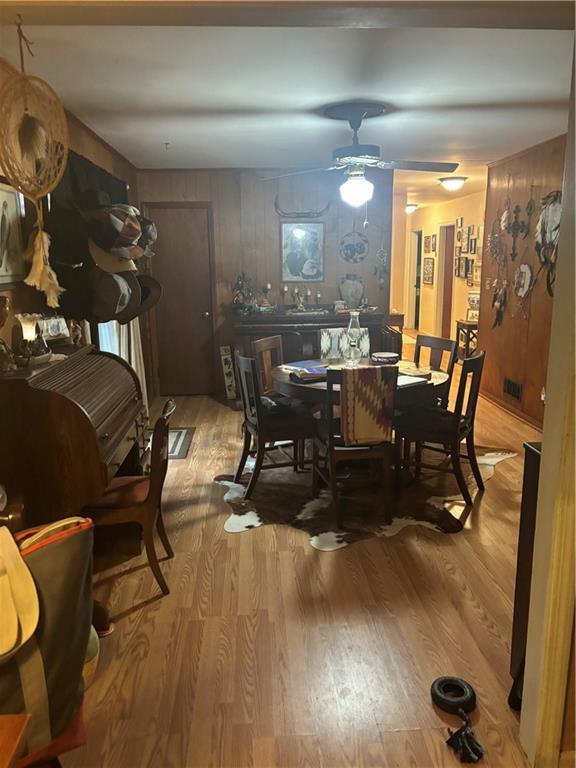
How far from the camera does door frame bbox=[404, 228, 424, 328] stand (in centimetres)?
1191

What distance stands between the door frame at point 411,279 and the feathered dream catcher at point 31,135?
10330mm

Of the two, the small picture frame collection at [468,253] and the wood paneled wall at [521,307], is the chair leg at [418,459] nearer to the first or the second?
the wood paneled wall at [521,307]

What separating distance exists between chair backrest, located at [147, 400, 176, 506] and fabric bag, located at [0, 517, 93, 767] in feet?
3.65

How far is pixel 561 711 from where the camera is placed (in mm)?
1733

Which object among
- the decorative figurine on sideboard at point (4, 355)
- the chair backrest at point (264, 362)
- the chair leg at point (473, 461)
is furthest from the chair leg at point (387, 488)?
the decorative figurine on sideboard at point (4, 355)

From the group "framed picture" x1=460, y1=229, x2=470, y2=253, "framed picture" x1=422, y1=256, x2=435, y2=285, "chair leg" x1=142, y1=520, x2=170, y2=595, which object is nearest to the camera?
"chair leg" x1=142, y1=520, x2=170, y2=595

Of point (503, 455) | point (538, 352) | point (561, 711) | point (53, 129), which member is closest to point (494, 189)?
point (538, 352)

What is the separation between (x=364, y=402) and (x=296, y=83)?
71.0 inches

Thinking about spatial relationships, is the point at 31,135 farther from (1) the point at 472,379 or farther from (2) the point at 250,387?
(1) the point at 472,379

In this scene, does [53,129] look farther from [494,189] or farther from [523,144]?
[494,189]

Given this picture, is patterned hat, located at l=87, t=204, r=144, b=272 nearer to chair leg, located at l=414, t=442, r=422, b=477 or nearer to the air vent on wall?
chair leg, located at l=414, t=442, r=422, b=477

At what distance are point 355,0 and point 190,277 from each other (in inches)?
200

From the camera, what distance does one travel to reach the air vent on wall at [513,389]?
5.55 m

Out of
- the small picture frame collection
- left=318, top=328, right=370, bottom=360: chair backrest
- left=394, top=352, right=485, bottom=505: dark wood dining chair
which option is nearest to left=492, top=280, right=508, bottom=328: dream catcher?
the small picture frame collection
